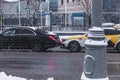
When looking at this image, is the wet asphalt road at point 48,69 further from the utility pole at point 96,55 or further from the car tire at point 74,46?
the utility pole at point 96,55

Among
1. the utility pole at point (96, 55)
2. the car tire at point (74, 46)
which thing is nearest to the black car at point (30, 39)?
the car tire at point (74, 46)

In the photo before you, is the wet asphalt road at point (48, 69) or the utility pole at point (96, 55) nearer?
the utility pole at point (96, 55)

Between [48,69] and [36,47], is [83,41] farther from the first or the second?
[48,69]

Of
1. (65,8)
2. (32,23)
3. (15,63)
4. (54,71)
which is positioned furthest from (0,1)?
(54,71)

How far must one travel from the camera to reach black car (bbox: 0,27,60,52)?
23.4m

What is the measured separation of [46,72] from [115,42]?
9285 mm

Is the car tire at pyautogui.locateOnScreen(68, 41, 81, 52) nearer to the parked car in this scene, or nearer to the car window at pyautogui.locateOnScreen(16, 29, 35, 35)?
the parked car

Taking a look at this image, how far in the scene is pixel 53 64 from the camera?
55.5ft

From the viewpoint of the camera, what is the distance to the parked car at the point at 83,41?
22.7 metres

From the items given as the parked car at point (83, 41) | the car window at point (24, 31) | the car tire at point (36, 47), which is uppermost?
the car window at point (24, 31)

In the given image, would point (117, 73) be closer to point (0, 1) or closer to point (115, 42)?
point (115, 42)

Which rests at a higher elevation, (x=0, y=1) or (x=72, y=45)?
(x=0, y=1)

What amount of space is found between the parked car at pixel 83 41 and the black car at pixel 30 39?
650 mm

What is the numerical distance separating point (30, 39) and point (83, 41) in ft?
10.2
